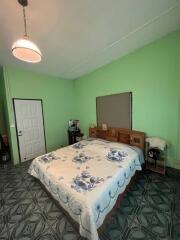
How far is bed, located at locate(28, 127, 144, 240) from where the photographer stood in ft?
4.34

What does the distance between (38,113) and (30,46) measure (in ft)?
9.06

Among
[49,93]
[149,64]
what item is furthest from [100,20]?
[49,93]

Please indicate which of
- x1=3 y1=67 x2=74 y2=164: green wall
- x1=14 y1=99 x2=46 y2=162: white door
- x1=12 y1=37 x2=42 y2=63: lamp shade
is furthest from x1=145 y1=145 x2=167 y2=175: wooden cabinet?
x1=14 y1=99 x2=46 y2=162: white door

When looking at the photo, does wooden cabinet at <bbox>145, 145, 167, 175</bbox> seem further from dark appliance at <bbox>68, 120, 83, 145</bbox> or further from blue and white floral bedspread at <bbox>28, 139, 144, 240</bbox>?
dark appliance at <bbox>68, 120, 83, 145</bbox>

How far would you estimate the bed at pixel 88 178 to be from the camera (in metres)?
1.32

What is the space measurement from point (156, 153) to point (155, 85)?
1.47m

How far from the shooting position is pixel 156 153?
2.53 metres

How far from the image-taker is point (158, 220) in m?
1.59

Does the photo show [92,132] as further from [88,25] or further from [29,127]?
[88,25]

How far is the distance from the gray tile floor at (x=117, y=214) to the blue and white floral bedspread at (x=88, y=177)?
10.2 inches

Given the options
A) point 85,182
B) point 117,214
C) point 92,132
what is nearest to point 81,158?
point 85,182

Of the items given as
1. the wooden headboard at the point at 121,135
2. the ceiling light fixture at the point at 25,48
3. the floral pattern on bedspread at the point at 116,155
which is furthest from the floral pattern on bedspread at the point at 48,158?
the ceiling light fixture at the point at 25,48

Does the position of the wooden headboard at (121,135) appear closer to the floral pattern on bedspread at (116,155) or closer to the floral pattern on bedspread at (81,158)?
the floral pattern on bedspread at (116,155)

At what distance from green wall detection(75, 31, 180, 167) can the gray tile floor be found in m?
0.78
